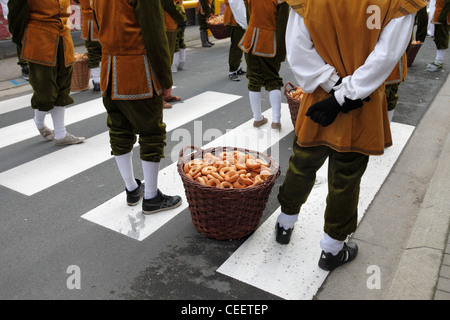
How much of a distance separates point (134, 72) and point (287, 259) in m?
1.81

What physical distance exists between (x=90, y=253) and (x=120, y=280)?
439 mm

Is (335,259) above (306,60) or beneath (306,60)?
beneath

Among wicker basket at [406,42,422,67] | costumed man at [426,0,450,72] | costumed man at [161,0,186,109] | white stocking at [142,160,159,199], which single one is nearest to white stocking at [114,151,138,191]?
white stocking at [142,160,159,199]

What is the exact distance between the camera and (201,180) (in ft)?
10.4

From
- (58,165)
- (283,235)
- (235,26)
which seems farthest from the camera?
(235,26)

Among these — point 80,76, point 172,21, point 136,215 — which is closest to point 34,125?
point 80,76

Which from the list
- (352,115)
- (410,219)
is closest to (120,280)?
(352,115)

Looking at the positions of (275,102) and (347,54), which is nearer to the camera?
(347,54)

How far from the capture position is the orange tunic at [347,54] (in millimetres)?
2240

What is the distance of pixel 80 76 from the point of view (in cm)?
732


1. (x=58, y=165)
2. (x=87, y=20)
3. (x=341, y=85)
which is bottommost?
(x=58, y=165)

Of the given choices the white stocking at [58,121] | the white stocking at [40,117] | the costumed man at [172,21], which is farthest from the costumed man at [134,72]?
the white stocking at [40,117]

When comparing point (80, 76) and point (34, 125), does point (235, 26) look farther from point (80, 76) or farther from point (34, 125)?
point (34, 125)

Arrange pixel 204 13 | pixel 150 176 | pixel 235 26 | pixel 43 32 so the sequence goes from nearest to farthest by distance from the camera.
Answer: pixel 150 176 → pixel 43 32 → pixel 235 26 → pixel 204 13
